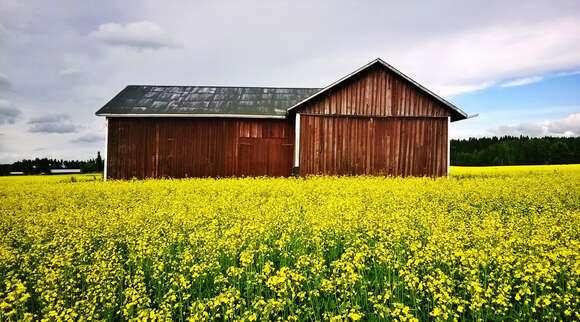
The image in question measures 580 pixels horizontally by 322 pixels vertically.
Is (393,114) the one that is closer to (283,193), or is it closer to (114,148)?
(283,193)

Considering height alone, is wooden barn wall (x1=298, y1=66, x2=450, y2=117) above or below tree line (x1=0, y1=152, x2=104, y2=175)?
above

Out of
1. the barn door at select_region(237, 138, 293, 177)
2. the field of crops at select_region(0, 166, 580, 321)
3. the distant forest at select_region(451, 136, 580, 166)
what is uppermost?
the distant forest at select_region(451, 136, 580, 166)

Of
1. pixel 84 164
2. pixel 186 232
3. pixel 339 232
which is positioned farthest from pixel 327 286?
pixel 84 164

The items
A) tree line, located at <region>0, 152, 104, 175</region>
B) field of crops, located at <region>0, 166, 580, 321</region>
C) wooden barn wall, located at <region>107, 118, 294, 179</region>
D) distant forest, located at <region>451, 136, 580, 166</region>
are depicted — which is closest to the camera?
field of crops, located at <region>0, 166, 580, 321</region>

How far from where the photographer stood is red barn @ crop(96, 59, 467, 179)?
2180cm

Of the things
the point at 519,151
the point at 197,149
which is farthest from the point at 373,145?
the point at 519,151

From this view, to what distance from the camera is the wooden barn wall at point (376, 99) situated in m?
21.8

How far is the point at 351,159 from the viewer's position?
21891 mm

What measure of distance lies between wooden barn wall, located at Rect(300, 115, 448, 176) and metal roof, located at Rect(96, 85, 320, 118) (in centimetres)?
308

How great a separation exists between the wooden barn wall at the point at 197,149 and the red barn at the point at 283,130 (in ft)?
0.19

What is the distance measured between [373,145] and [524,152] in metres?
47.5

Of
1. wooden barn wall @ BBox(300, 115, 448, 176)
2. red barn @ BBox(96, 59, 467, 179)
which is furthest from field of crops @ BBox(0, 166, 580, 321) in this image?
red barn @ BBox(96, 59, 467, 179)

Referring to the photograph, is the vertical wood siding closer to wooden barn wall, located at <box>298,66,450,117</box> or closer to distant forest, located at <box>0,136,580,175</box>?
wooden barn wall, located at <box>298,66,450,117</box>

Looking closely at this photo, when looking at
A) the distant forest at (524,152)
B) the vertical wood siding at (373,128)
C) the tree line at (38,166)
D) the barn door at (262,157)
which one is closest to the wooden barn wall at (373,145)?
the vertical wood siding at (373,128)
